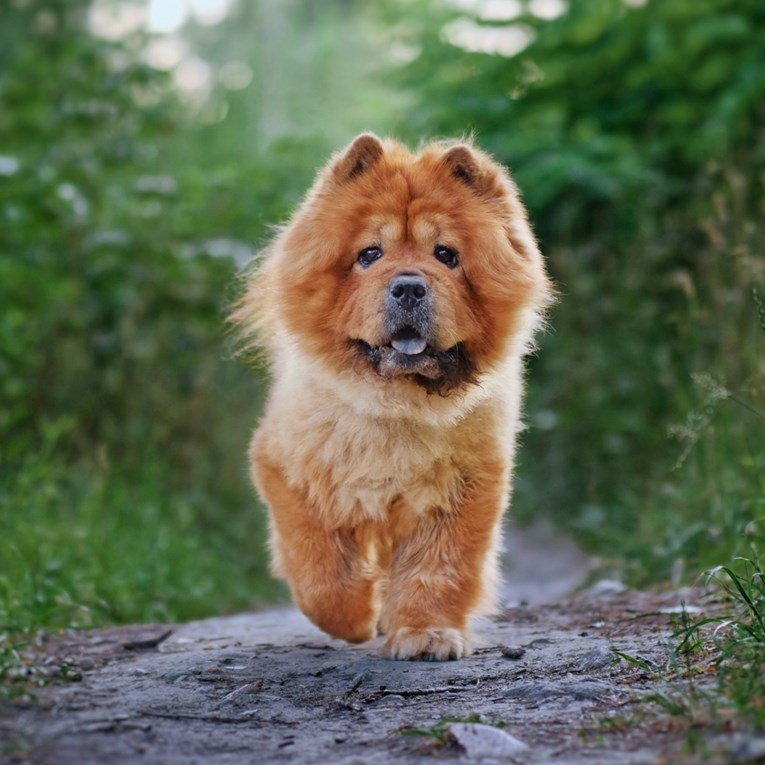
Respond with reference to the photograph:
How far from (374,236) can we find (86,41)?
523cm

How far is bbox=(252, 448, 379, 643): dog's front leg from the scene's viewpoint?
4363 millimetres

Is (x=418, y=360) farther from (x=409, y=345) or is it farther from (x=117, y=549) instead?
(x=117, y=549)

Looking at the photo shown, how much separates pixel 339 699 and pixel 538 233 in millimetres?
6798

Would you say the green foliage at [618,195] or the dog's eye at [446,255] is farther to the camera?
the green foliage at [618,195]

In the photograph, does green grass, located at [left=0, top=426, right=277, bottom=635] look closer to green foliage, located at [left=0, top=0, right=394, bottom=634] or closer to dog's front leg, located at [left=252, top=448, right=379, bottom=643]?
green foliage, located at [left=0, top=0, right=394, bottom=634]

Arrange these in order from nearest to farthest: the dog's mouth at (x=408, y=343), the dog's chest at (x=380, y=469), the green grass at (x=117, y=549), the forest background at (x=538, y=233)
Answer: the dog's mouth at (x=408, y=343) → the dog's chest at (x=380, y=469) → the green grass at (x=117, y=549) → the forest background at (x=538, y=233)

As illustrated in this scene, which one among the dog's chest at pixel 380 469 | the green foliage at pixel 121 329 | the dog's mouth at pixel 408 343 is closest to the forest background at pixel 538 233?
the green foliage at pixel 121 329

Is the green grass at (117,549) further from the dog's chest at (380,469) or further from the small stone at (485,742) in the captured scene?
the small stone at (485,742)

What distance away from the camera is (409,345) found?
419 cm

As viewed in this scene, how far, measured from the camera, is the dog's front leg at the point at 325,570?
4.36 meters

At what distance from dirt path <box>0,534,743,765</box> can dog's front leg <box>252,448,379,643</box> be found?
13 cm

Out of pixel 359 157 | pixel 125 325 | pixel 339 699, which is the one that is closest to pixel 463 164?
pixel 359 157

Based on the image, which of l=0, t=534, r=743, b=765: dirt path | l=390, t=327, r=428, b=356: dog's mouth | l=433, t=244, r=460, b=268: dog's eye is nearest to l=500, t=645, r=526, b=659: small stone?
l=0, t=534, r=743, b=765: dirt path

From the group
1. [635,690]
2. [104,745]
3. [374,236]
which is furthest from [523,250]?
[104,745]
